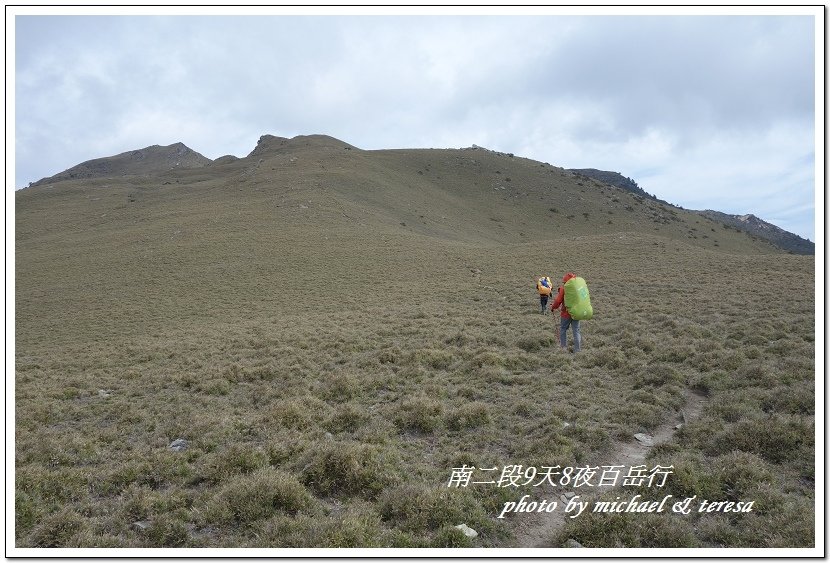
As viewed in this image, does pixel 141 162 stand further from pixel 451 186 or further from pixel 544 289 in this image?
pixel 544 289

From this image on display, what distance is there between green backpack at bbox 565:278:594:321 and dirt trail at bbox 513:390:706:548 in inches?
128

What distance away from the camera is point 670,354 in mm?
13406

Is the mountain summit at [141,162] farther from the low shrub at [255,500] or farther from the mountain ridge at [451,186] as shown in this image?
the low shrub at [255,500]

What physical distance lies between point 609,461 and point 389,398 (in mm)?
5537

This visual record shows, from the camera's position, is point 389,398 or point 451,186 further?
point 451,186

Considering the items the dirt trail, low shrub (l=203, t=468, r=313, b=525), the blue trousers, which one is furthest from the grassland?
the blue trousers

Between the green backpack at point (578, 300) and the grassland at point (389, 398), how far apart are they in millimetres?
1559

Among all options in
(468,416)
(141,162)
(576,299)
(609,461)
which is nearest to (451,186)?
(576,299)

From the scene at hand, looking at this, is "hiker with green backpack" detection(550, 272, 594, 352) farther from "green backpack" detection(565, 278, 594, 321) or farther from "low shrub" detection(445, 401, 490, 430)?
"low shrub" detection(445, 401, 490, 430)

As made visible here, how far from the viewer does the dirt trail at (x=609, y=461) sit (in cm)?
594

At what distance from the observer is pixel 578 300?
42.7 ft

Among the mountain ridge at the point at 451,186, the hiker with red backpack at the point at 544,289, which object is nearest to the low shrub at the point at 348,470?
the hiker with red backpack at the point at 544,289

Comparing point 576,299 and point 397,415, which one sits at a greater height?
point 576,299
